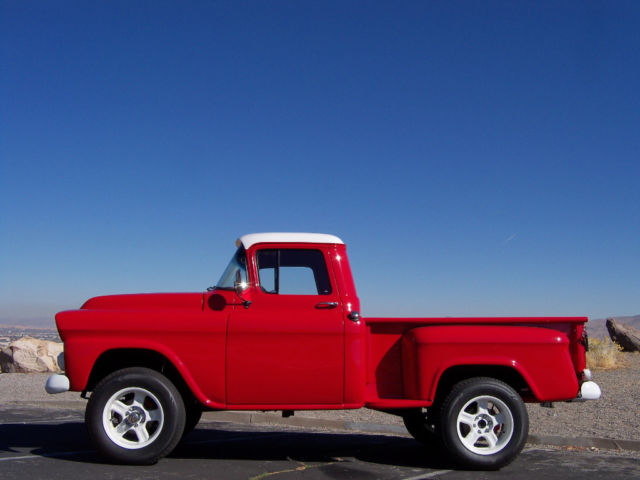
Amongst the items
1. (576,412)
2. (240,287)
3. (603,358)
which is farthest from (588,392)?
(603,358)

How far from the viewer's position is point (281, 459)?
635cm

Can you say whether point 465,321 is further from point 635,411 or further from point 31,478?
point 635,411

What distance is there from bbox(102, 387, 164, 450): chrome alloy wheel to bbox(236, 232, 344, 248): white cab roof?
5.64ft

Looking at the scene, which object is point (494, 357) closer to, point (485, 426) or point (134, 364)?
point (485, 426)

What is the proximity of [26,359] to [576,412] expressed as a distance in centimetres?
1444

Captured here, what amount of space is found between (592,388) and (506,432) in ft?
3.18

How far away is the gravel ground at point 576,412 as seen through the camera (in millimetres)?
8211

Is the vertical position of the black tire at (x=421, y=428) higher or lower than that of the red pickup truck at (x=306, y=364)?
lower

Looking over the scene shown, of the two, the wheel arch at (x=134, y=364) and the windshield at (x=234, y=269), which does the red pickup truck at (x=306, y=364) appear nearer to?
the wheel arch at (x=134, y=364)

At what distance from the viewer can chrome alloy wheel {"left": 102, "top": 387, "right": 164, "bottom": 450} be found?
5.76 meters

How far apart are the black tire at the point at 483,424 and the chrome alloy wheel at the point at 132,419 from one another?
2669mm

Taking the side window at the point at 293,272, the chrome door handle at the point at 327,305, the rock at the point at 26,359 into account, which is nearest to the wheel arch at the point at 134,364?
the side window at the point at 293,272

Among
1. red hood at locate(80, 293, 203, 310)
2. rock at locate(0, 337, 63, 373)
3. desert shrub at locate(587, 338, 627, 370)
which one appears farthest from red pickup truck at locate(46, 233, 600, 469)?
rock at locate(0, 337, 63, 373)

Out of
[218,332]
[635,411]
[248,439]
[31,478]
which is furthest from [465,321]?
[635,411]
